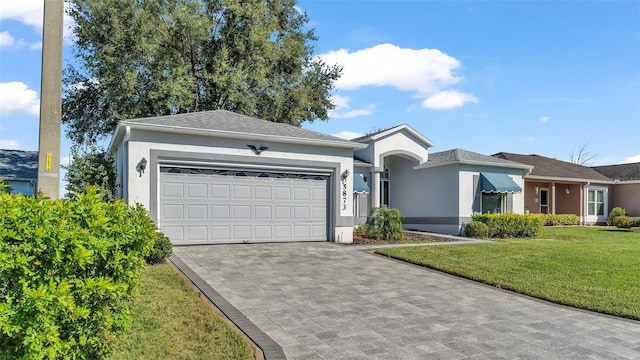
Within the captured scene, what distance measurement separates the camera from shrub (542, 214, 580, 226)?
26.4 metres

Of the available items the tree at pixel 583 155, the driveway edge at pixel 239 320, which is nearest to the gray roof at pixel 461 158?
the driveway edge at pixel 239 320

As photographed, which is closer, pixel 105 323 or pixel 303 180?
pixel 105 323

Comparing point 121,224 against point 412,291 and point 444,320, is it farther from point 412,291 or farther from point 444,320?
point 412,291

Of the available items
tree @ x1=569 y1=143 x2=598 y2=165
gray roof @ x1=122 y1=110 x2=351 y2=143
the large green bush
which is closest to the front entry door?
gray roof @ x1=122 y1=110 x2=351 y2=143

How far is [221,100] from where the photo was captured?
24797mm

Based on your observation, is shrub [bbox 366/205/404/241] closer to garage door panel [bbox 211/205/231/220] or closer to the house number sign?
the house number sign

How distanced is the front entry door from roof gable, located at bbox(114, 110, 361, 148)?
18330 millimetres

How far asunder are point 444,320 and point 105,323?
490cm

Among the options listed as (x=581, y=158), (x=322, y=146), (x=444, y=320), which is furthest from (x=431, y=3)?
(x=581, y=158)

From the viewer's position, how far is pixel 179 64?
23.6 metres

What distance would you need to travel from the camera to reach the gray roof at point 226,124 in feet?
44.3

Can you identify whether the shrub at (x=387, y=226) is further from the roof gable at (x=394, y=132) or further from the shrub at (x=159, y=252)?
the shrub at (x=159, y=252)

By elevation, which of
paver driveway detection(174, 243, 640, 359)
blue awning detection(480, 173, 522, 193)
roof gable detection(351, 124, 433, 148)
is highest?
roof gable detection(351, 124, 433, 148)

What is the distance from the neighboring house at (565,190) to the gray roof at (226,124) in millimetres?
17737
